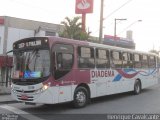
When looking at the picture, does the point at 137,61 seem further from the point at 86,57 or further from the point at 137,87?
the point at 86,57

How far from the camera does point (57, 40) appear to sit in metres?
11.8

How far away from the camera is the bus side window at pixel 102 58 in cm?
1414

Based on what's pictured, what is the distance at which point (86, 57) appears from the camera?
13.3 meters

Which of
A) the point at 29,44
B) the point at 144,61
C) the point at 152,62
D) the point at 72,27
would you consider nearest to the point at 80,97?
the point at 29,44

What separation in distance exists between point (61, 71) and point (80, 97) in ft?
5.52

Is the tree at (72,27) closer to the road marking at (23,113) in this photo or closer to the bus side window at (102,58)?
the bus side window at (102,58)

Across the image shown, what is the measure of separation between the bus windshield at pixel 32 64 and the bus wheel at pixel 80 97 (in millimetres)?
1941

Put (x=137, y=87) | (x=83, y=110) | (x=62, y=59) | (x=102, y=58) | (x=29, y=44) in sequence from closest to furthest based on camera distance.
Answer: (x=62, y=59) < (x=29, y=44) < (x=83, y=110) < (x=102, y=58) < (x=137, y=87)

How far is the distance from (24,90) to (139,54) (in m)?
9.26

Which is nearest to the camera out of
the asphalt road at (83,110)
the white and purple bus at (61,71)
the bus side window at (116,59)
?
the asphalt road at (83,110)

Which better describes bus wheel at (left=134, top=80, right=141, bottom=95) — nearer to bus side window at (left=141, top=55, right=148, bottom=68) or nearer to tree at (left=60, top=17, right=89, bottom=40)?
bus side window at (left=141, top=55, right=148, bottom=68)

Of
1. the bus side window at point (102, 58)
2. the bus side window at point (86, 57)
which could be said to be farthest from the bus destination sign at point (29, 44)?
the bus side window at point (102, 58)

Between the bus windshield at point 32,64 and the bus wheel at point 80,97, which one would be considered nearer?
the bus windshield at point 32,64

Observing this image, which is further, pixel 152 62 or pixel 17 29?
pixel 17 29
